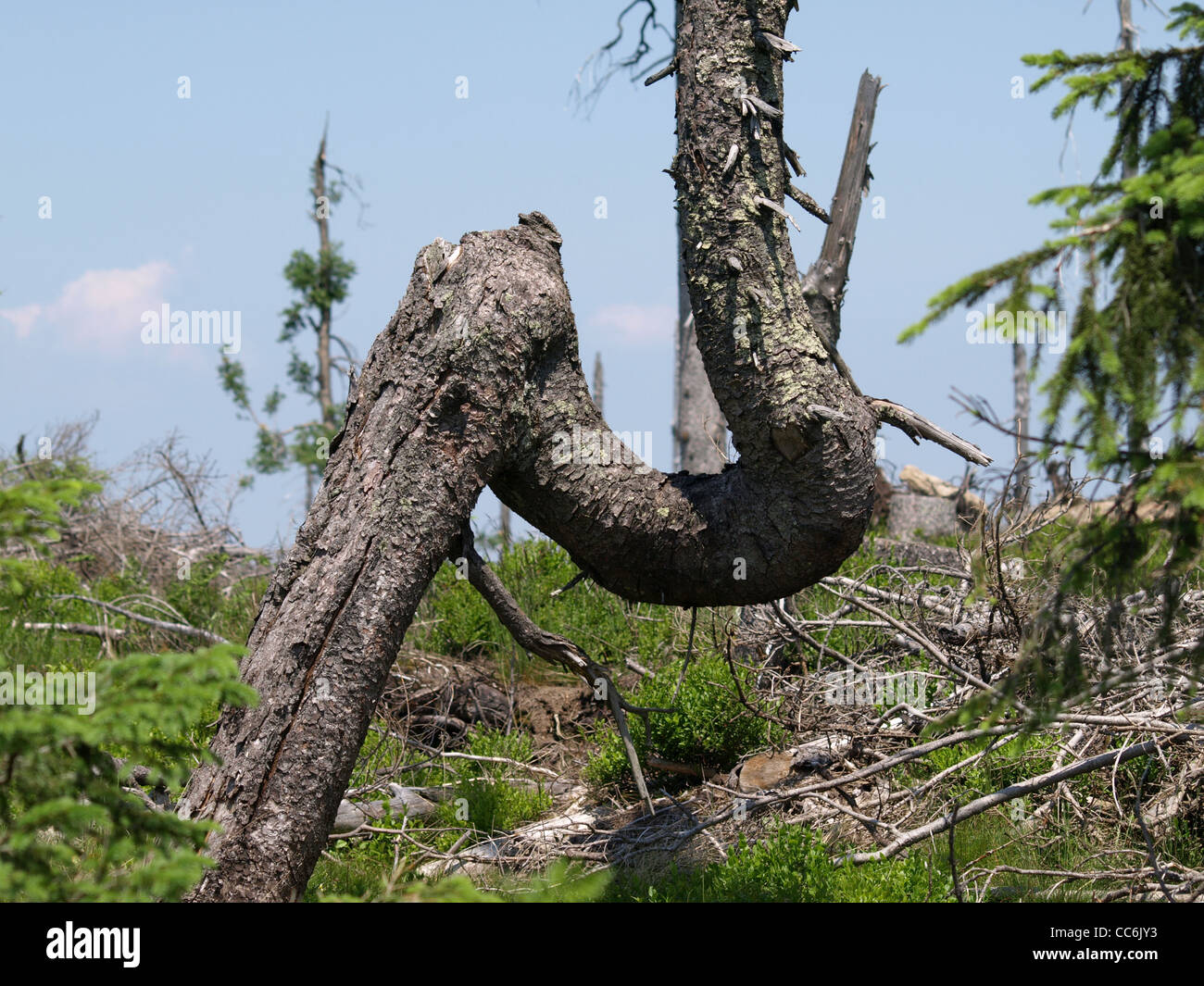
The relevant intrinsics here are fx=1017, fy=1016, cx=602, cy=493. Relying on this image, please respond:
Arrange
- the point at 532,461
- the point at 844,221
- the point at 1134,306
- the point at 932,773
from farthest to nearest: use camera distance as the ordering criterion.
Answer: the point at 844,221 < the point at 932,773 < the point at 532,461 < the point at 1134,306

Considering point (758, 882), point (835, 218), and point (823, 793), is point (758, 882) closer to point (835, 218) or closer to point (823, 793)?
point (823, 793)

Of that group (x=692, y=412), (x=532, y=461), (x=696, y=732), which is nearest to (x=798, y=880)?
(x=696, y=732)

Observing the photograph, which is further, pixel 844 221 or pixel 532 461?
pixel 844 221

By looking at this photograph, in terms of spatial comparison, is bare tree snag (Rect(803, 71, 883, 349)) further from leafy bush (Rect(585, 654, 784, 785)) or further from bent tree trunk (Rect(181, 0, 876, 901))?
bent tree trunk (Rect(181, 0, 876, 901))

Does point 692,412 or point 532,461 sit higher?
A: point 692,412

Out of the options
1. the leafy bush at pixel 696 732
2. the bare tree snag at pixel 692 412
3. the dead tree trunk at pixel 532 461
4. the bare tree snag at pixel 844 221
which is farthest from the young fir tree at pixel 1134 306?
the bare tree snag at pixel 692 412

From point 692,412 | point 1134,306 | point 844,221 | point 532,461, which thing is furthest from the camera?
point 692,412

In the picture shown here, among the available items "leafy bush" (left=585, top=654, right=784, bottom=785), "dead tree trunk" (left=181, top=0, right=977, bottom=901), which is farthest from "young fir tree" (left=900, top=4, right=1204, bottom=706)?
"leafy bush" (left=585, top=654, right=784, bottom=785)

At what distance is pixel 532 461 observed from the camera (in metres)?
4.83

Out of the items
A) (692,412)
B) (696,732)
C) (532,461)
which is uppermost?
(692,412)

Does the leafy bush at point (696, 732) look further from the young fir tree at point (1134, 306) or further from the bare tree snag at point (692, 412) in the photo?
the bare tree snag at point (692, 412)

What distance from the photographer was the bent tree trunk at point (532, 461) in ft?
14.3

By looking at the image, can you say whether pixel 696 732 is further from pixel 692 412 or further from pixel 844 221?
pixel 692 412

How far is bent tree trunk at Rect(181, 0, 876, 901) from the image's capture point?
4.36 meters
